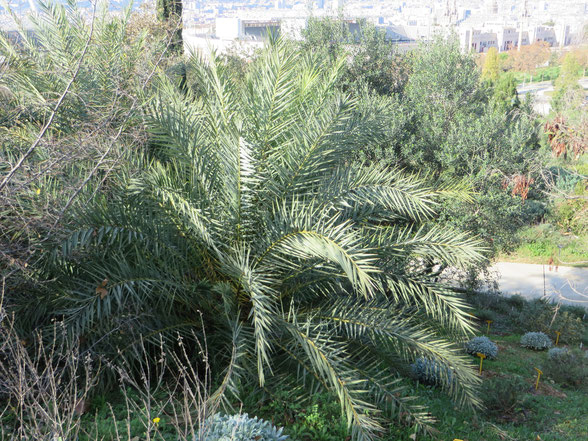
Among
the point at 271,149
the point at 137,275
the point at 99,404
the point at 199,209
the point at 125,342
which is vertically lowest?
the point at 99,404

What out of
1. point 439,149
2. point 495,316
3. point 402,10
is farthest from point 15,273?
point 402,10

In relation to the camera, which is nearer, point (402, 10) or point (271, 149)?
point (271, 149)

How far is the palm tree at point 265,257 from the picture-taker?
4.38m

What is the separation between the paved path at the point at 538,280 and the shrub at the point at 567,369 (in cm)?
554

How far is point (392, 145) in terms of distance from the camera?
369 inches

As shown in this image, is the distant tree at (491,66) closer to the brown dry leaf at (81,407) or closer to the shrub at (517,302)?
the shrub at (517,302)

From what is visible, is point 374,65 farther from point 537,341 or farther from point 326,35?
point 537,341

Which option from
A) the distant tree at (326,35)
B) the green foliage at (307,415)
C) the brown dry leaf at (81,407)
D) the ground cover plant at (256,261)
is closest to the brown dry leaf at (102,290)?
the ground cover plant at (256,261)

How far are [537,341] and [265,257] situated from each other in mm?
6877

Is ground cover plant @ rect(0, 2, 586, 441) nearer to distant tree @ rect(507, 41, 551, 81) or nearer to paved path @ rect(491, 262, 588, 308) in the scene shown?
paved path @ rect(491, 262, 588, 308)

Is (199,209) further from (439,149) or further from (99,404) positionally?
(439,149)

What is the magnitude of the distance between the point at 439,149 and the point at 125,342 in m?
6.76

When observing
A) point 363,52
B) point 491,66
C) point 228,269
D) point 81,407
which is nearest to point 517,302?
point 363,52

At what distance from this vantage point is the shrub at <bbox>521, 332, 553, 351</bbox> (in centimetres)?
960
